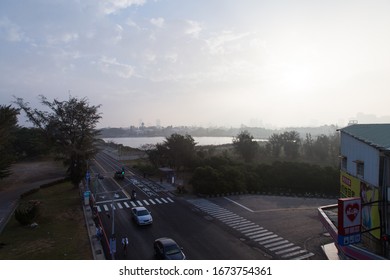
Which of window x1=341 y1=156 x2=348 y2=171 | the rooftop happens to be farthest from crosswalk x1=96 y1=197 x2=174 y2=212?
the rooftop

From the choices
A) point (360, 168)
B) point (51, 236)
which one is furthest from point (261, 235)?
point (51, 236)

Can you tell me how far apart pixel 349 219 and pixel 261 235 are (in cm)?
937

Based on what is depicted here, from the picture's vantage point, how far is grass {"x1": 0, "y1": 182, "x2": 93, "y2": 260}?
1744cm

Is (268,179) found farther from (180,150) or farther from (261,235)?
(261,235)

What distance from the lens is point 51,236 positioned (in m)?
20.7

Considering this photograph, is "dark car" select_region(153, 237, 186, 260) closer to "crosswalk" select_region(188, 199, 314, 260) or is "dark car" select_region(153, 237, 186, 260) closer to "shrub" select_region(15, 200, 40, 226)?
"crosswalk" select_region(188, 199, 314, 260)

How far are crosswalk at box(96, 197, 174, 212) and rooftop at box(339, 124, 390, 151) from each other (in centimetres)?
2121

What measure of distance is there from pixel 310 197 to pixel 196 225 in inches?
835

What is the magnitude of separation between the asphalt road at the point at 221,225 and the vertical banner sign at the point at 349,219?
5.23m

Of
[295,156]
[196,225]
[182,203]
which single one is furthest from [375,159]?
[295,156]

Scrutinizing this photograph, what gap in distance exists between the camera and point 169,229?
23.3 m

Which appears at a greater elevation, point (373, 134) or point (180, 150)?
point (373, 134)

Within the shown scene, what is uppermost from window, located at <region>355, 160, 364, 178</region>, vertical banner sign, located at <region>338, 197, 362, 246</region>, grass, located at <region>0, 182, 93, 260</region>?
window, located at <region>355, 160, 364, 178</region>

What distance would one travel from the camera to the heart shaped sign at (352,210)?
14.0 metres
